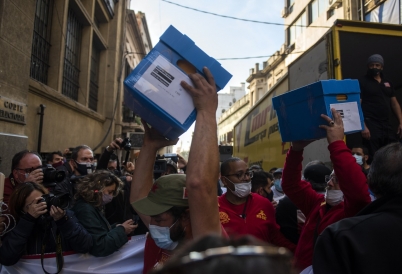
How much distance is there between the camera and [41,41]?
1036 centimetres

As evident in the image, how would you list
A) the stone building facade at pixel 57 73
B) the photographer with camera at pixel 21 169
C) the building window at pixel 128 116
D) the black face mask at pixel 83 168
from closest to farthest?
the photographer with camera at pixel 21 169, the black face mask at pixel 83 168, the stone building facade at pixel 57 73, the building window at pixel 128 116

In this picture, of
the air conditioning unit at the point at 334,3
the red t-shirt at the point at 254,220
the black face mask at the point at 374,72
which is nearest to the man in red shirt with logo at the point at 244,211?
the red t-shirt at the point at 254,220

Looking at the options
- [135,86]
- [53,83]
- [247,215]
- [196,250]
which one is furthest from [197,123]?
[53,83]

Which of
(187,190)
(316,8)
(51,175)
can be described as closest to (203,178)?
(187,190)

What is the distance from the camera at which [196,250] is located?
651 mm

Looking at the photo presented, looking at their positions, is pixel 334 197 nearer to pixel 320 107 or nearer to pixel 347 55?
pixel 320 107

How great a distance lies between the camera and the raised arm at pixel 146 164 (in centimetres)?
247

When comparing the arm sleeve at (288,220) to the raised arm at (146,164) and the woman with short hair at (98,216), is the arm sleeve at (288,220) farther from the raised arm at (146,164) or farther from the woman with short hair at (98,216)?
the raised arm at (146,164)

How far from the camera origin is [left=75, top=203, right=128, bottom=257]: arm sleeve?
10.3 ft

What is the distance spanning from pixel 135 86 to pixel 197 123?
0.42 metres

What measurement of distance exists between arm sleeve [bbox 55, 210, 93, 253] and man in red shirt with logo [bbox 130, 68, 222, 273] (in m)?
0.78

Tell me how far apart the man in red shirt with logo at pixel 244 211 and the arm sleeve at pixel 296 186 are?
44 cm

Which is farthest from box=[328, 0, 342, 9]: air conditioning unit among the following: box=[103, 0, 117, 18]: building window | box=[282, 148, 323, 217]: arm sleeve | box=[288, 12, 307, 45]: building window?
box=[282, 148, 323, 217]: arm sleeve

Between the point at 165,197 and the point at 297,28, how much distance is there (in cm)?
2776
